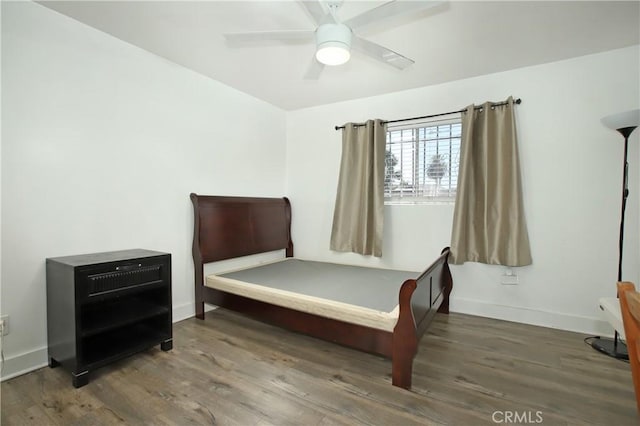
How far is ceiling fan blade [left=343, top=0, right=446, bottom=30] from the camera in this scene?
1559mm

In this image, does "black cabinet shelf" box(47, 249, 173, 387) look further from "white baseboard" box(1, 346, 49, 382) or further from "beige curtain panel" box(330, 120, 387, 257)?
"beige curtain panel" box(330, 120, 387, 257)

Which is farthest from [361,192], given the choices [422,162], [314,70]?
[314,70]

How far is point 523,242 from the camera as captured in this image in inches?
112

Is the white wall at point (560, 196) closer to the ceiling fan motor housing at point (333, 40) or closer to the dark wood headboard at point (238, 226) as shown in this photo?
the dark wood headboard at point (238, 226)

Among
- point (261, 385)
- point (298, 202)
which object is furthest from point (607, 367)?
point (298, 202)

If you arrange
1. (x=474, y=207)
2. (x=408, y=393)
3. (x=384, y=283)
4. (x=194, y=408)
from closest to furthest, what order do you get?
(x=194, y=408), (x=408, y=393), (x=384, y=283), (x=474, y=207)

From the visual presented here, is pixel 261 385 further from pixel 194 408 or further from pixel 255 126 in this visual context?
pixel 255 126

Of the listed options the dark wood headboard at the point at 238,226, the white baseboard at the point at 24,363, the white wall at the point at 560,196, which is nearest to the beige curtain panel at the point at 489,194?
the white wall at the point at 560,196

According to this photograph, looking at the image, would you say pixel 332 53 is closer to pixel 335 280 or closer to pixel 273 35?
pixel 273 35

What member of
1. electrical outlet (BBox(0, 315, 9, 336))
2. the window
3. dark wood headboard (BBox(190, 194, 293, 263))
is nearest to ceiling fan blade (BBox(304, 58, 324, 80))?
the window

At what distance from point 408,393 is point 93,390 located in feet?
6.32

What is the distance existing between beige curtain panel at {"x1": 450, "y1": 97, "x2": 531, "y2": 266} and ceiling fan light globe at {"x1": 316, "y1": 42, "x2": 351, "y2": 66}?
180cm

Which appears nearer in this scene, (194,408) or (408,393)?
(194,408)

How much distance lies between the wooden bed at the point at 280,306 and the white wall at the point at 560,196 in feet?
1.43
